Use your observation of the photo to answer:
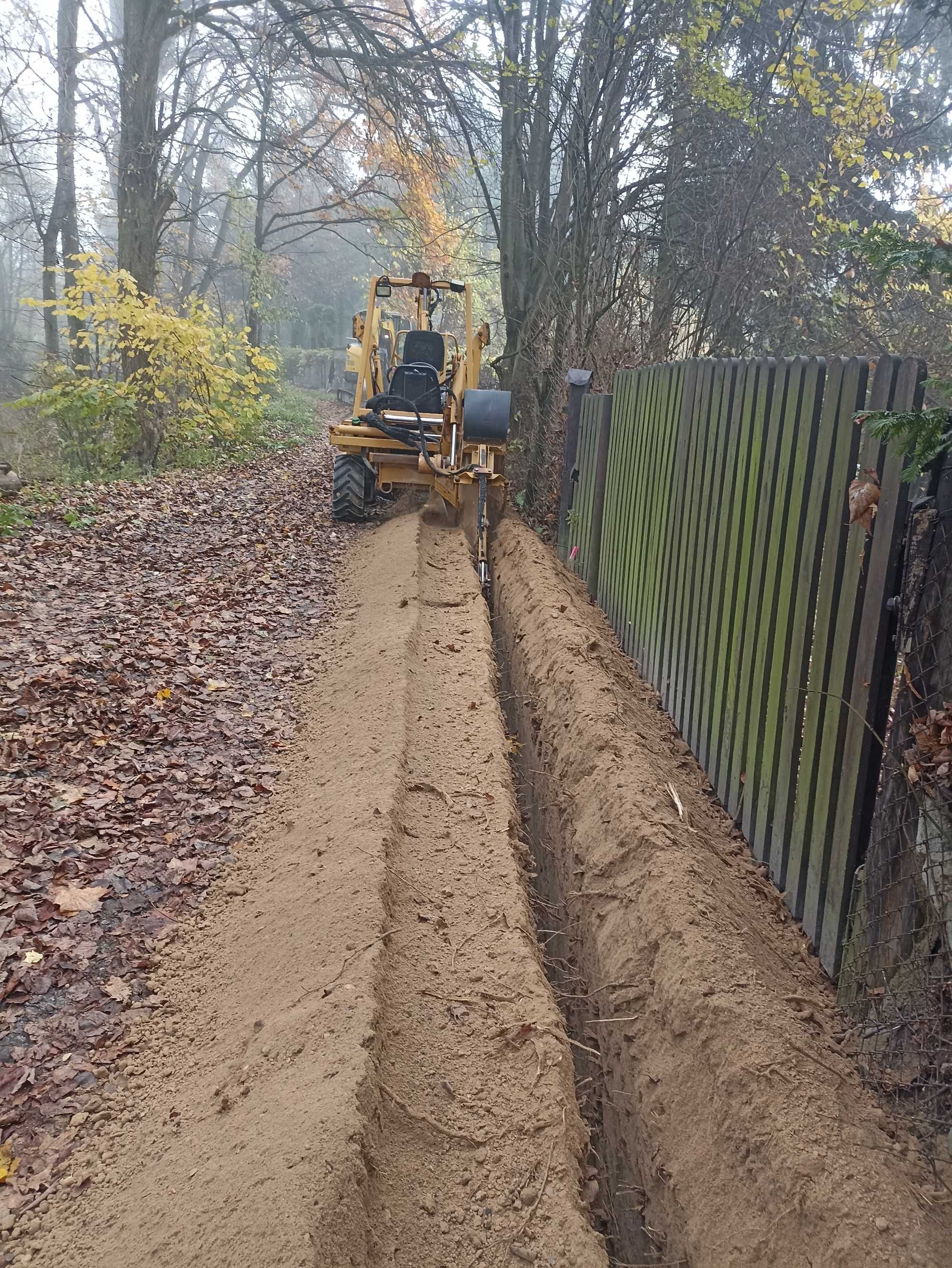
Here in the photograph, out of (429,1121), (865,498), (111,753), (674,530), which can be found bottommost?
(429,1121)

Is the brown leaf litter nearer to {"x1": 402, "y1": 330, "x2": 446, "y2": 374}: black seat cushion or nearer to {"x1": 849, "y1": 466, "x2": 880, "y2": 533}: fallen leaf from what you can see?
{"x1": 849, "y1": 466, "x2": 880, "y2": 533}: fallen leaf

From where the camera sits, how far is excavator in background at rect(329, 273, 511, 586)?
10.4 metres

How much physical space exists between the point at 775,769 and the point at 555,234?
381 inches

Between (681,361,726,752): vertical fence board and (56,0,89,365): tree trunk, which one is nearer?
(681,361,726,752): vertical fence board

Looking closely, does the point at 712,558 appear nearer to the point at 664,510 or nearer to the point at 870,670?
the point at 664,510

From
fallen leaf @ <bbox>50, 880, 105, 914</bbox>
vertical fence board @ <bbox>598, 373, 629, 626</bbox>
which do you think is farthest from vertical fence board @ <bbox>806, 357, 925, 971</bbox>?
vertical fence board @ <bbox>598, 373, 629, 626</bbox>

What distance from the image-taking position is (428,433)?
36.7 feet

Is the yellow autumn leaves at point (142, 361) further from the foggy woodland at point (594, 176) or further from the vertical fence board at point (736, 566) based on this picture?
the vertical fence board at point (736, 566)

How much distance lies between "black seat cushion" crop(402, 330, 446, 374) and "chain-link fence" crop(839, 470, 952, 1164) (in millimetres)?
10597

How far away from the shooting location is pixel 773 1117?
8.15ft

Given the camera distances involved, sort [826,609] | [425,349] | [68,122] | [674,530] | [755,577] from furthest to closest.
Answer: [68,122] → [425,349] → [674,530] → [755,577] → [826,609]

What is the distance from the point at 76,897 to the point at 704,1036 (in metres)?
2.56

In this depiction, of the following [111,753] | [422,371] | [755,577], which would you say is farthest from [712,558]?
[422,371]

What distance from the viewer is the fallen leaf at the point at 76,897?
11.7ft
